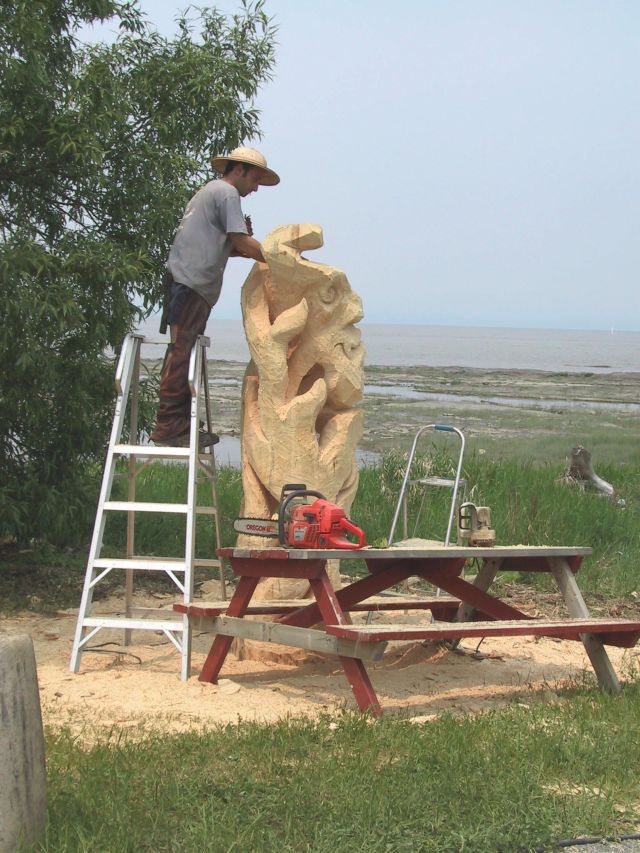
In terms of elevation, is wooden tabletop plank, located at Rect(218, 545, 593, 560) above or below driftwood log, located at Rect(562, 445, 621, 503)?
above

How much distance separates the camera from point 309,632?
5.31 metres

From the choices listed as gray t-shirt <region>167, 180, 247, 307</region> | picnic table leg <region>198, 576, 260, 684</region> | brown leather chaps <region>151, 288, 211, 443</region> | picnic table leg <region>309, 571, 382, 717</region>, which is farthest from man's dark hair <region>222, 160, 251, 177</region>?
picnic table leg <region>309, 571, 382, 717</region>

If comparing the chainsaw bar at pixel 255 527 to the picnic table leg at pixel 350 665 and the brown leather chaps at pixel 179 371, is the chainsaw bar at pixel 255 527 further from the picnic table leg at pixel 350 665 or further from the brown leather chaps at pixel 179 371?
the brown leather chaps at pixel 179 371

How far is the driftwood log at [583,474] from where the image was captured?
12648 mm

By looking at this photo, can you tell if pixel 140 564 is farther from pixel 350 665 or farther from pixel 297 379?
pixel 297 379

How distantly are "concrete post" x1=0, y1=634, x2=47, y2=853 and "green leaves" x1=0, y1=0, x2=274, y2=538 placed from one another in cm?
396

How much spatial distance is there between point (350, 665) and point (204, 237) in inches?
109

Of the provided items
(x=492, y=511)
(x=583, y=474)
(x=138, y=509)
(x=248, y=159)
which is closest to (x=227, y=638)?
(x=138, y=509)

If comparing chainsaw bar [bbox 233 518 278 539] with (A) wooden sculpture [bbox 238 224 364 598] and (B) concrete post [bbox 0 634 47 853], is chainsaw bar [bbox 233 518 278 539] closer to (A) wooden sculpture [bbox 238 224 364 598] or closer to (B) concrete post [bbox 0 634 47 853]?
(A) wooden sculpture [bbox 238 224 364 598]

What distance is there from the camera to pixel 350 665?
530 cm

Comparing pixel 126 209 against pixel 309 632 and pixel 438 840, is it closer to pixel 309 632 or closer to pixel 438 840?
pixel 309 632

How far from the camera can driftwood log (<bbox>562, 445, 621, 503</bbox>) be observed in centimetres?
1265

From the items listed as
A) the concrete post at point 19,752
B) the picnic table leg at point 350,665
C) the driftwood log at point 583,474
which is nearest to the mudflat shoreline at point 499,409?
the driftwood log at point 583,474

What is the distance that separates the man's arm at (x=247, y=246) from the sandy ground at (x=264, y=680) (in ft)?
8.05
